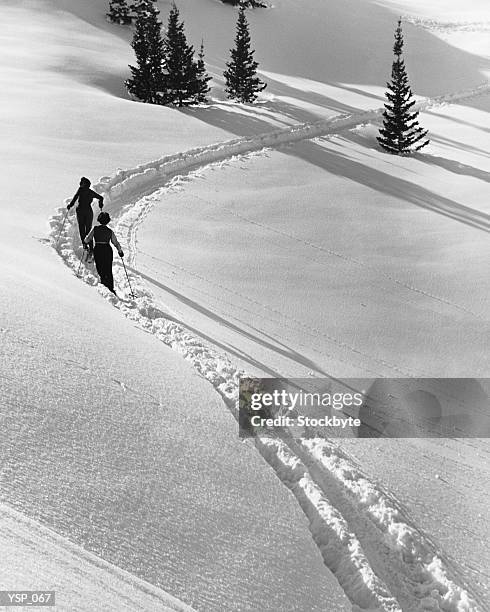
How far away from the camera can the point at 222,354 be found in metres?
8.27

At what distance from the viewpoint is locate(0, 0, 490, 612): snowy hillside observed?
4195 mm

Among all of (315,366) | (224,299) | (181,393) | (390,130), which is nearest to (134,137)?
(390,130)

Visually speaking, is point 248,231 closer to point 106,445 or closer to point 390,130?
point 106,445

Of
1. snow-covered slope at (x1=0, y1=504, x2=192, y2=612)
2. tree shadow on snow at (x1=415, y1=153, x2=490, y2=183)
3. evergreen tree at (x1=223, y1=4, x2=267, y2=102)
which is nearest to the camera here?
snow-covered slope at (x1=0, y1=504, x2=192, y2=612)

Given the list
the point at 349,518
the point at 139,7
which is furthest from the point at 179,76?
the point at 349,518

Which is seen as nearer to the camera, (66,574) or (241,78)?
(66,574)

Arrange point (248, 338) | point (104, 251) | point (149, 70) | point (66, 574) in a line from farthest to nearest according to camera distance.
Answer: point (149, 70), point (104, 251), point (248, 338), point (66, 574)

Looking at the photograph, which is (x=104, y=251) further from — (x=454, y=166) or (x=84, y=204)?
(x=454, y=166)

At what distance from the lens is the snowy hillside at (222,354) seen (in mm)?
4195

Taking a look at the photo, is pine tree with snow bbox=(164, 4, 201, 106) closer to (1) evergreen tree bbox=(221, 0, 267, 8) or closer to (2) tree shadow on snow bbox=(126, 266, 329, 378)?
(2) tree shadow on snow bbox=(126, 266, 329, 378)

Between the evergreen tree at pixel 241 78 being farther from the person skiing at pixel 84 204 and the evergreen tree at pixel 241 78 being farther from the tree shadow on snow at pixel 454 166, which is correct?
the person skiing at pixel 84 204

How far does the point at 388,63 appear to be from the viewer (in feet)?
169

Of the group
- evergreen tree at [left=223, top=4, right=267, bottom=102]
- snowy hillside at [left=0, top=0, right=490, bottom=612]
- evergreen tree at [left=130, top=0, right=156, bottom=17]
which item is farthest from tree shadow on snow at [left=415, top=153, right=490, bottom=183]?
evergreen tree at [left=130, top=0, right=156, bottom=17]

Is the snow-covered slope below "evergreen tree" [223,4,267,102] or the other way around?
below
